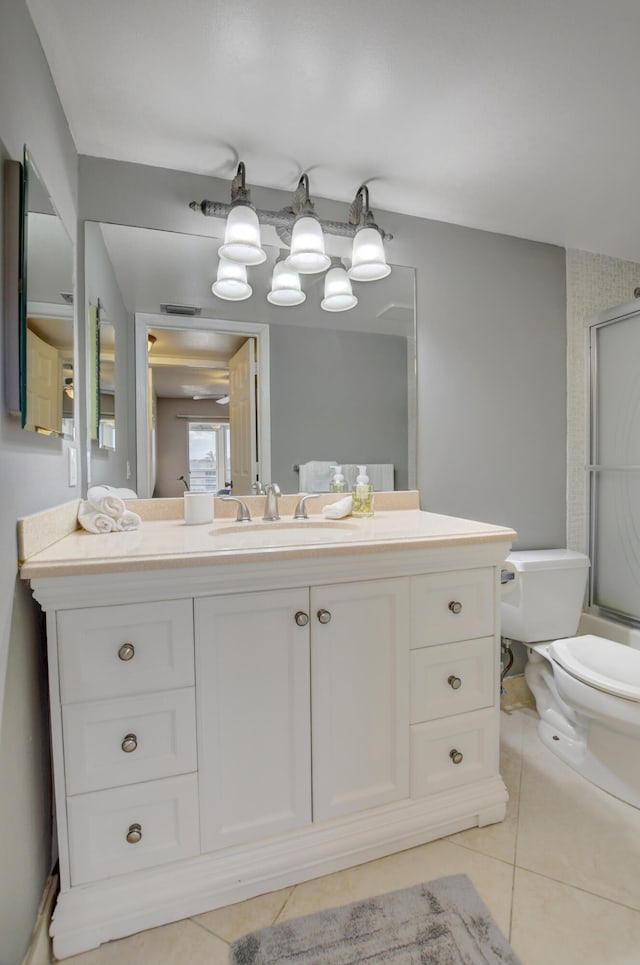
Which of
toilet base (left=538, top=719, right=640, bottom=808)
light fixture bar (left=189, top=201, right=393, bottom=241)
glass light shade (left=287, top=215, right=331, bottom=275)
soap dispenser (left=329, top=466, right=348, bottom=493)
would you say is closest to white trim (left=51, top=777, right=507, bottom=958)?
toilet base (left=538, top=719, right=640, bottom=808)

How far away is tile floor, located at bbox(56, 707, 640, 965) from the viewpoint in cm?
103

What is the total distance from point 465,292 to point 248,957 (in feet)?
7.59

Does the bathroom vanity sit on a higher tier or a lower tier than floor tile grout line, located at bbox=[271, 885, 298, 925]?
higher

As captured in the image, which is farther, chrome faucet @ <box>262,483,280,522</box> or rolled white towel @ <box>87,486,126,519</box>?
chrome faucet @ <box>262,483,280,522</box>

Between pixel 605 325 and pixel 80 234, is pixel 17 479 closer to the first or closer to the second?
pixel 80 234

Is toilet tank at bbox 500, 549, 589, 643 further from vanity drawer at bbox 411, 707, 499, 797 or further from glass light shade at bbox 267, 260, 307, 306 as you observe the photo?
glass light shade at bbox 267, 260, 307, 306

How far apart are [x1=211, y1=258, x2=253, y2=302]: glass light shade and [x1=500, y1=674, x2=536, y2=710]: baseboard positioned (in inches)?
80.1

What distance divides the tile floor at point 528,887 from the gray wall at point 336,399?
1213 millimetres

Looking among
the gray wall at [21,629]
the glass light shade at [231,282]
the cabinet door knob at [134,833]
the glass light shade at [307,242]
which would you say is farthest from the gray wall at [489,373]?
the cabinet door knob at [134,833]

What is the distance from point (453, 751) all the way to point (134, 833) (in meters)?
0.87

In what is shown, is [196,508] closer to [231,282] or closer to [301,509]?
[301,509]

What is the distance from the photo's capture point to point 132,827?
1.06 meters

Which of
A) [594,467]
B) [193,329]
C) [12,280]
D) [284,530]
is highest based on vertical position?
[193,329]

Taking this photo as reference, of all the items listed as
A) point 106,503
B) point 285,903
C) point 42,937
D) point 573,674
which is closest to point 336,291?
point 106,503
